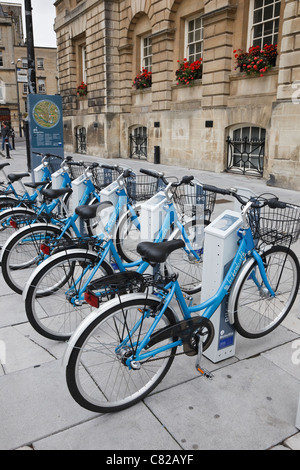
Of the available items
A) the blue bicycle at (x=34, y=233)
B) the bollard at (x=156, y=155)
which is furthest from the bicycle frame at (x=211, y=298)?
the bollard at (x=156, y=155)

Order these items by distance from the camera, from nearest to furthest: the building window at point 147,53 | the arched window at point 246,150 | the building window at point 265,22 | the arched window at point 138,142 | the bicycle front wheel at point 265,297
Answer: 1. the bicycle front wheel at point 265,297
2. the building window at point 265,22
3. the arched window at point 246,150
4. the building window at point 147,53
5. the arched window at point 138,142

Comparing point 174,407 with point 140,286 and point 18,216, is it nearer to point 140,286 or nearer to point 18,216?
point 140,286

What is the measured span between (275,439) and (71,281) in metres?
2.07

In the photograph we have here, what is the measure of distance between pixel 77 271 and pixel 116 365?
3.15 ft

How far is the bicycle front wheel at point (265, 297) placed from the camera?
3129 millimetres

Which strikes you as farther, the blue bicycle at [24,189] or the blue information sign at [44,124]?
the blue information sign at [44,124]

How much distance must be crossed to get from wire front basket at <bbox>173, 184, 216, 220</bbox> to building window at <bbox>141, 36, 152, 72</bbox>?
1379cm

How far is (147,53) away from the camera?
16.5 metres

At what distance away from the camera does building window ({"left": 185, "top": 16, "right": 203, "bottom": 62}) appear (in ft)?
43.8

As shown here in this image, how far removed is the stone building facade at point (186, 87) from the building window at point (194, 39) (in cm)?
3

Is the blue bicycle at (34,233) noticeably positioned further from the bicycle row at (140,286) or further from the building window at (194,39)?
the building window at (194,39)

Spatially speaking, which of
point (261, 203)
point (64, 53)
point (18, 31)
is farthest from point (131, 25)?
point (18, 31)

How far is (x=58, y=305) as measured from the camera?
12.8ft

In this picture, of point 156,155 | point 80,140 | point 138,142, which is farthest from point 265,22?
point 80,140
